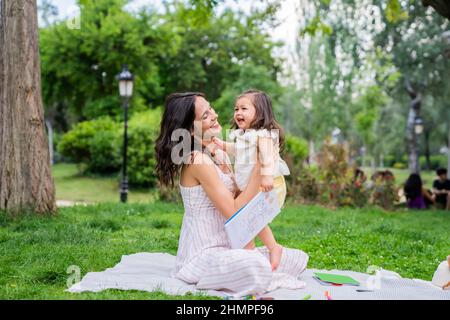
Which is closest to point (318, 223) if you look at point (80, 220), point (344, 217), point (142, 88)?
point (344, 217)

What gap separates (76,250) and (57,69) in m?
21.8

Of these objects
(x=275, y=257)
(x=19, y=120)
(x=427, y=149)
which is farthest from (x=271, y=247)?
(x=427, y=149)

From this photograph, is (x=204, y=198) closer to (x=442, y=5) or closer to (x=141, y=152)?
(x=442, y=5)

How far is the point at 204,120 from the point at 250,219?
834mm

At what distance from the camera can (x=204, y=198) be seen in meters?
4.16

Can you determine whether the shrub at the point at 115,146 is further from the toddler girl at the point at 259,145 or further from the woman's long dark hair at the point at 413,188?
the toddler girl at the point at 259,145

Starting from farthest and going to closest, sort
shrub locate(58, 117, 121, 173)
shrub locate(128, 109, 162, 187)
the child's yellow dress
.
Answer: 1. shrub locate(58, 117, 121, 173)
2. shrub locate(128, 109, 162, 187)
3. the child's yellow dress

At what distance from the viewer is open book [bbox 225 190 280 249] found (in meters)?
3.89

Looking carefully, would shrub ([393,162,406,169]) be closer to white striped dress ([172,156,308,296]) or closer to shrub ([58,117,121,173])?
shrub ([58,117,121,173])

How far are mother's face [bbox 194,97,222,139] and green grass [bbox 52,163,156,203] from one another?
38.8 ft

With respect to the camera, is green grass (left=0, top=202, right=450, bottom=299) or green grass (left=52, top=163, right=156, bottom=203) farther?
green grass (left=52, top=163, right=156, bottom=203)

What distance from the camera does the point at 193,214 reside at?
4188 mm

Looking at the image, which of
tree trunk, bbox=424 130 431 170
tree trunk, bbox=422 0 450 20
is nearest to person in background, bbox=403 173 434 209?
tree trunk, bbox=422 0 450 20
